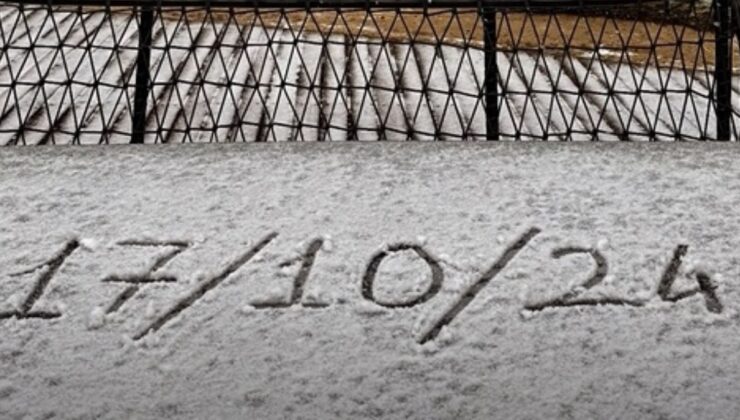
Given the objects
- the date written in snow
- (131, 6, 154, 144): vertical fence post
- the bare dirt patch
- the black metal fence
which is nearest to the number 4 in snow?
the date written in snow

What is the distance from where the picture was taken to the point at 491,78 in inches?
63.0

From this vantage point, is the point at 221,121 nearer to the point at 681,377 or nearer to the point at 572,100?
the point at 572,100

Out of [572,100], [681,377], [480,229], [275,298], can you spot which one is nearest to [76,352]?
[275,298]

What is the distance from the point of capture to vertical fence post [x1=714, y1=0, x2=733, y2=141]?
151cm

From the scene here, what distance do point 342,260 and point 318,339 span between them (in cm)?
13

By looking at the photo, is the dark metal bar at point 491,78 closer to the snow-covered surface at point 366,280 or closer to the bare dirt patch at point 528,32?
the snow-covered surface at point 366,280

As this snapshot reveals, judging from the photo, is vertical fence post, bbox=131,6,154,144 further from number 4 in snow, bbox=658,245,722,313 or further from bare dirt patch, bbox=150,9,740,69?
bare dirt patch, bbox=150,9,740,69

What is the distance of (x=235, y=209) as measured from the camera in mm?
1116

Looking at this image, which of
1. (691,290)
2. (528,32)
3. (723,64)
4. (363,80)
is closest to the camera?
(691,290)

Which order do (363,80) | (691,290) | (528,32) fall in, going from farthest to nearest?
(528,32)
(363,80)
(691,290)

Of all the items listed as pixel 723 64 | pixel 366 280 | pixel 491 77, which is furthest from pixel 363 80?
pixel 366 280

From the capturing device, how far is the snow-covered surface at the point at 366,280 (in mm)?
869

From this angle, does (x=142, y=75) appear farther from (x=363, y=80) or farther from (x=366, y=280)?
(x=363, y=80)

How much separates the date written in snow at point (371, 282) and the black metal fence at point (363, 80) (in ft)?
1.63
